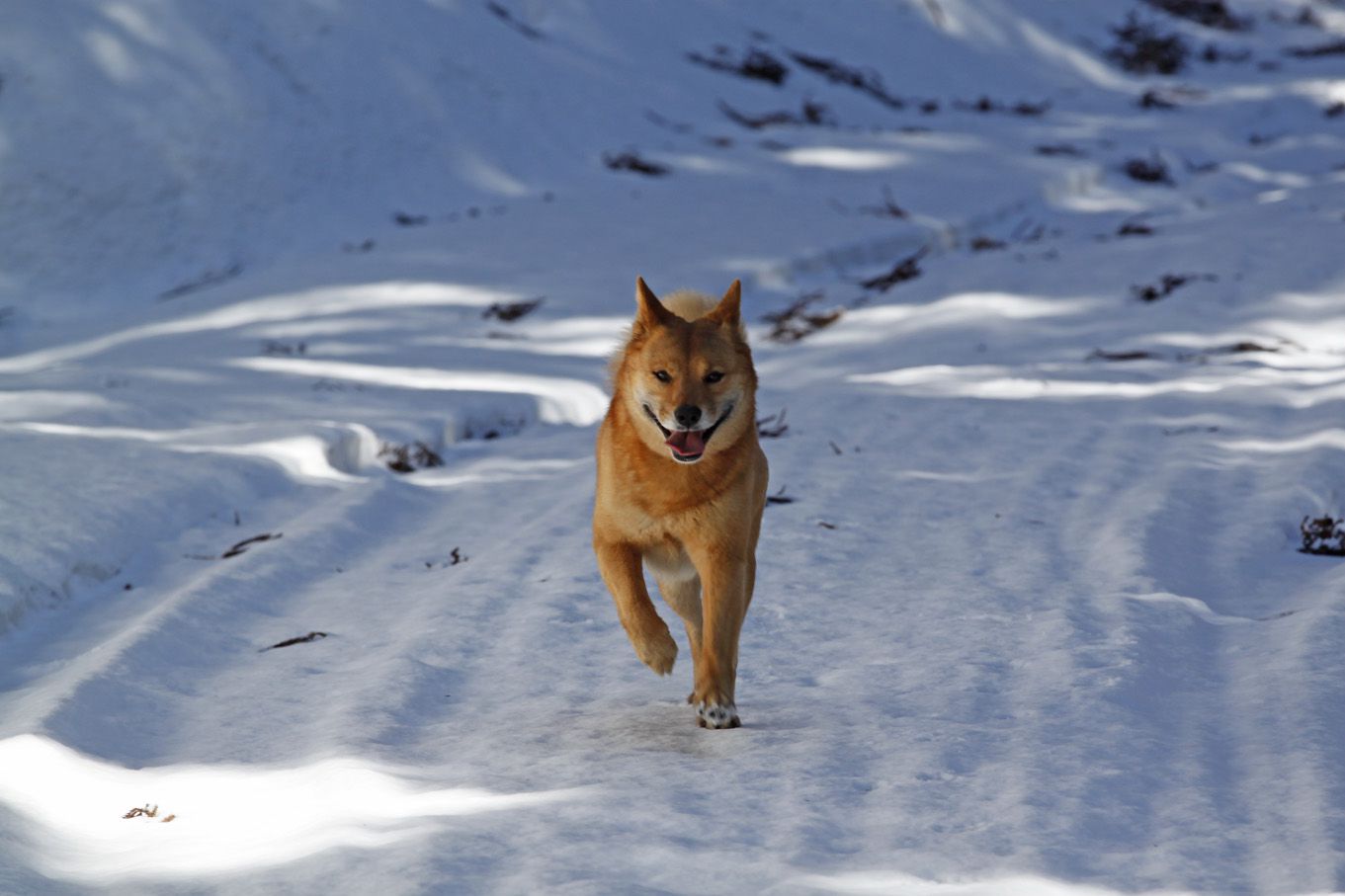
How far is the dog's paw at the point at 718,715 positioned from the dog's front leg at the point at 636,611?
6.1 inches

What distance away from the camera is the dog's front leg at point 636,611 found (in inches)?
166

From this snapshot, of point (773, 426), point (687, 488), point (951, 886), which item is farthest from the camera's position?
point (773, 426)

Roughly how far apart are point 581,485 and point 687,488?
3.06m

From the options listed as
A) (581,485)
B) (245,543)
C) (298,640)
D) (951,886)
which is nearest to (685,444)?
(951,886)

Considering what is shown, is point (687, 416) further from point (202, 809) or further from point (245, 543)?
point (245, 543)

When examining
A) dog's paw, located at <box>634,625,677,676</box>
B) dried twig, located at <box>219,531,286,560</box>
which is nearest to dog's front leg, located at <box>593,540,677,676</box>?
dog's paw, located at <box>634,625,677,676</box>

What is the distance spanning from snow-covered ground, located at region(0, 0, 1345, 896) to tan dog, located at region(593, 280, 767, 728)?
27 cm

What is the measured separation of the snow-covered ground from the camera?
3.50 m

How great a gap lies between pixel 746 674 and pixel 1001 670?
81 cm

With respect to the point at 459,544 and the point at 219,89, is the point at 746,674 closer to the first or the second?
the point at 459,544

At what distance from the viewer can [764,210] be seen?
48.6ft

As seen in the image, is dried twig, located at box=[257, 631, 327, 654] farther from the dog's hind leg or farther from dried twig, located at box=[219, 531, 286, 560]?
the dog's hind leg

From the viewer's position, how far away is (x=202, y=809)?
3.67m

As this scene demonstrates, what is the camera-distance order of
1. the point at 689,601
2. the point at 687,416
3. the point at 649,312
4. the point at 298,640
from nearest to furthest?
the point at 687,416
the point at 649,312
the point at 689,601
the point at 298,640
